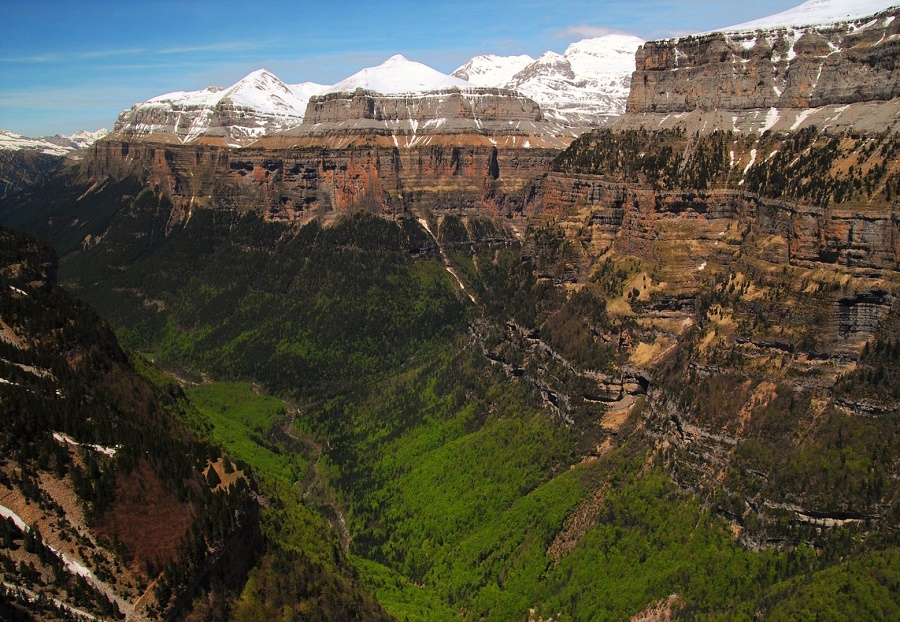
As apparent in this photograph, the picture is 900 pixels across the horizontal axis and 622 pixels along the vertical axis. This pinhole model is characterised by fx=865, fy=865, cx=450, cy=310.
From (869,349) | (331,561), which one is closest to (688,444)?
(869,349)

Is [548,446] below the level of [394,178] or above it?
below

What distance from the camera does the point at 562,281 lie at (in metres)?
104

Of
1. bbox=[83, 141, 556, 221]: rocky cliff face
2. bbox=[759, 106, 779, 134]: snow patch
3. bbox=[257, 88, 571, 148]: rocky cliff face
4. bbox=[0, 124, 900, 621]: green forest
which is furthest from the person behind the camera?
bbox=[257, 88, 571, 148]: rocky cliff face

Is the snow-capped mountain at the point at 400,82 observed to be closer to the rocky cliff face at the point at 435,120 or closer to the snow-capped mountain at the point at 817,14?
the rocky cliff face at the point at 435,120

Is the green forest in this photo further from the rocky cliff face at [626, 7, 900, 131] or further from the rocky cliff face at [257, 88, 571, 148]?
the rocky cliff face at [257, 88, 571, 148]

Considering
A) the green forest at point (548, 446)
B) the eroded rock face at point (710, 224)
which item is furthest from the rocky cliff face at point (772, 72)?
the eroded rock face at point (710, 224)

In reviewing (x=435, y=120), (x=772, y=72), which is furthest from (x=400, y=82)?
(x=772, y=72)

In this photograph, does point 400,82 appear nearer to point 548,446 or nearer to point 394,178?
point 394,178

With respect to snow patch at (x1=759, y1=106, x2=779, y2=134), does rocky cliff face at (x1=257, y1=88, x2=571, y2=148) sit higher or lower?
higher

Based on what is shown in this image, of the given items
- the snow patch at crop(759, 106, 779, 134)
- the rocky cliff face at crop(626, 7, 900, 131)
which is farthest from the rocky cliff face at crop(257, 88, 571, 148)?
the snow patch at crop(759, 106, 779, 134)

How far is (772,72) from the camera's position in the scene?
94.6m

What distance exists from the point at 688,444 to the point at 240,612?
42939 millimetres

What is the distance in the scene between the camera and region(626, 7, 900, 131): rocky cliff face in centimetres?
8469

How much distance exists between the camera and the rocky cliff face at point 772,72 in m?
84.7
